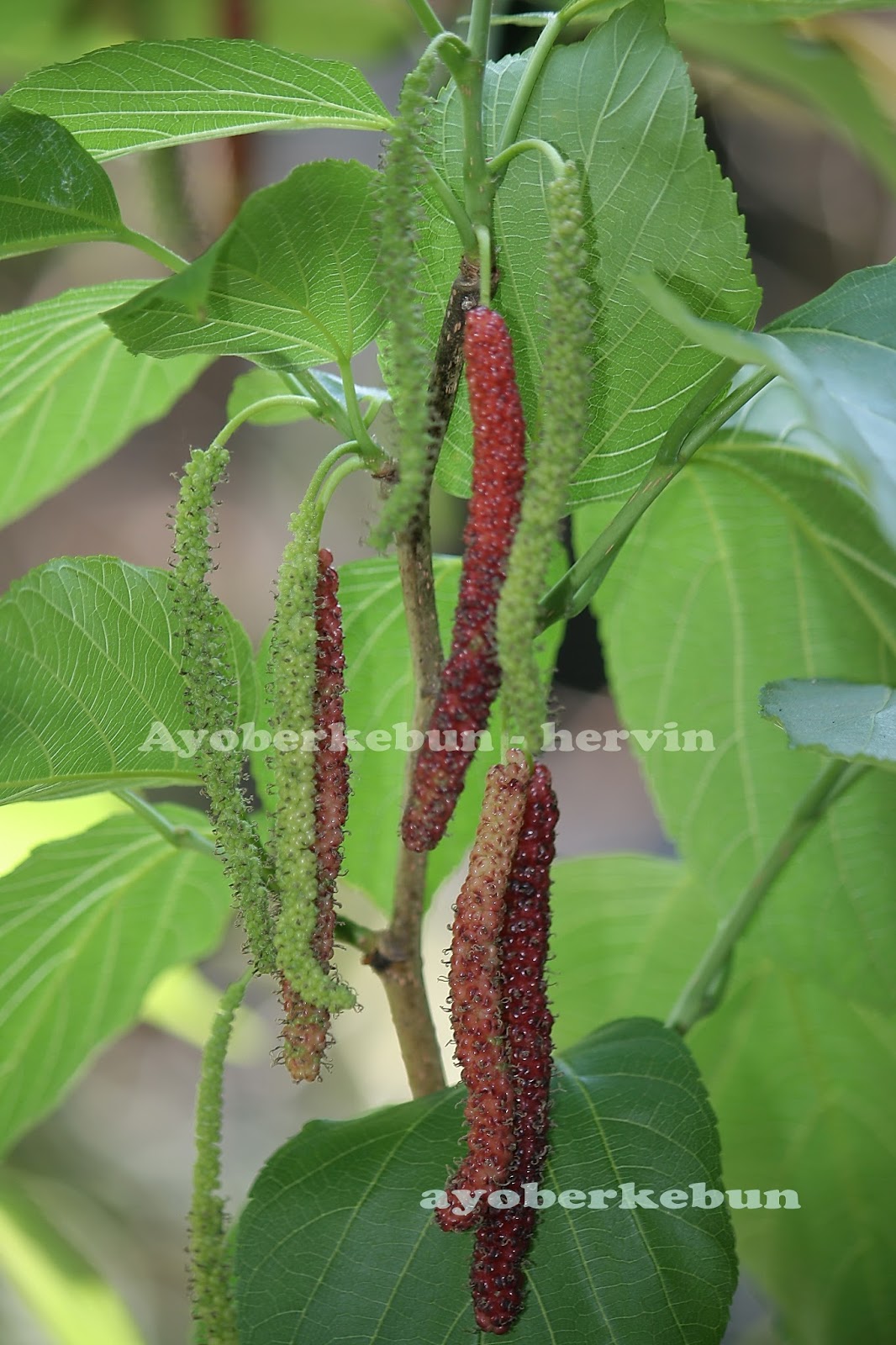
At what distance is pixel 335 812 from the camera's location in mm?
459

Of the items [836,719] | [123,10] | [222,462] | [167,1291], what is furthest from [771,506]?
[167,1291]

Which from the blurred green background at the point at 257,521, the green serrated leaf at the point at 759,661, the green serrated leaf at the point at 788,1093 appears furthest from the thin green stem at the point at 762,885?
the blurred green background at the point at 257,521

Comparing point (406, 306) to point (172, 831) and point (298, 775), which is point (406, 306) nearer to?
point (298, 775)

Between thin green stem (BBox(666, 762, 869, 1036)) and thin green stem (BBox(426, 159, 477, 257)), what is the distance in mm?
350

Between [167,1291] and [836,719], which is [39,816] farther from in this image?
[167,1291]

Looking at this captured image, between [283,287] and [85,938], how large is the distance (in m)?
0.45

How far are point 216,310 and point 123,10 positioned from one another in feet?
3.35

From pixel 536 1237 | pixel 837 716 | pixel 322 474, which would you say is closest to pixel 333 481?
pixel 322 474

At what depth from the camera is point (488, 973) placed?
1.43 feet

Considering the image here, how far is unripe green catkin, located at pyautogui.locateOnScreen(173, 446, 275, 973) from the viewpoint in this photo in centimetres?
45

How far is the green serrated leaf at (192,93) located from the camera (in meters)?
0.48

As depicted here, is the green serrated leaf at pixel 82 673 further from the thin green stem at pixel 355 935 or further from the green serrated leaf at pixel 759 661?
the green serrated leaf at pixel 759 661

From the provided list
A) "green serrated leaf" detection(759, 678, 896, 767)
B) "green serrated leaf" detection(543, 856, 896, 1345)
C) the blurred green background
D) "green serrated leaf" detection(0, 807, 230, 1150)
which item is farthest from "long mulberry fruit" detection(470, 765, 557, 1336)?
the blurred green background

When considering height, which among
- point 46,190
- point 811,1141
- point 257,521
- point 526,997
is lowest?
point 811,1141
